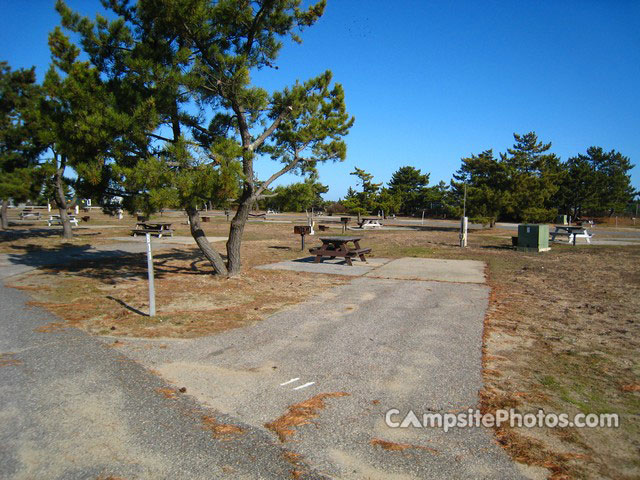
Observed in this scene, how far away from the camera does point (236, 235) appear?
959 centimetres

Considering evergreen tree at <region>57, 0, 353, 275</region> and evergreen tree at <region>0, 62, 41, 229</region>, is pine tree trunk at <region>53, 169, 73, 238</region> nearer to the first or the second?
evergreen tree at <region>0, 62, 41, 229</region>

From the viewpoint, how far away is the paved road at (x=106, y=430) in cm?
266

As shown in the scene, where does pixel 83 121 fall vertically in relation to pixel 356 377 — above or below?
above

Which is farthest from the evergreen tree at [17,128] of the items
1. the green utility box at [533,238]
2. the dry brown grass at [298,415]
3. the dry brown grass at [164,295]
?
the green utility box at [533,238]

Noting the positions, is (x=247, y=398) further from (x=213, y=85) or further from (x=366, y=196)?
(x=366, y=196)

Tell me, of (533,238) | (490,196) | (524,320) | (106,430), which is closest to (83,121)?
(106,430)

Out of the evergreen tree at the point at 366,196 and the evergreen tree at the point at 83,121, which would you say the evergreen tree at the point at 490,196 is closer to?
the evergreen tree at the point at 366,196

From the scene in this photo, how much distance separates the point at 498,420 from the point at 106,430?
9.54ft

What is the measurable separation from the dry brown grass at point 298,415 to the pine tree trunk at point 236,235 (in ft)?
20.2

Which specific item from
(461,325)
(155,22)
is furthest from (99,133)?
(461,325)

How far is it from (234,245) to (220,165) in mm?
2841

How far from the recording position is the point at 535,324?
6.09 m

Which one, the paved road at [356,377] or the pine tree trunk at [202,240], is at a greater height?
the pine tree trunk at [202,240]

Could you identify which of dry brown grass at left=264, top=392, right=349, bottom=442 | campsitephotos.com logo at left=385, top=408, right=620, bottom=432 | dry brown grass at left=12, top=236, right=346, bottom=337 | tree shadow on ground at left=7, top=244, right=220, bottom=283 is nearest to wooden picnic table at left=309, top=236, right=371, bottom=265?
dry brown grass at left=12, top=236, right=346, bottom=337
